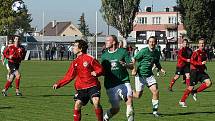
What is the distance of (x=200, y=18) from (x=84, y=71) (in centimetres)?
7172

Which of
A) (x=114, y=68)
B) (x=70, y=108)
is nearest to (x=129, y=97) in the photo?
(x=114, y=68)

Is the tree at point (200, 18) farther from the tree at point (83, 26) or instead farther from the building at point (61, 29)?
the building at point (61, 29)

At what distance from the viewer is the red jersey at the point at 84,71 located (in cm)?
1155

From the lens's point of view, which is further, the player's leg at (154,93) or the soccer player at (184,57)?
the soccer player at (184,57)

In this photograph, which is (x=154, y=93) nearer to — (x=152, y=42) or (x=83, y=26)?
(x=152, y=42)

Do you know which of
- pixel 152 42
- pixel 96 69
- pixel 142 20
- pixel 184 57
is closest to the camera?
pixel 96 69

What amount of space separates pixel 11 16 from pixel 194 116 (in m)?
59.1

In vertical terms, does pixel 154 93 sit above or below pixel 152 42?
below

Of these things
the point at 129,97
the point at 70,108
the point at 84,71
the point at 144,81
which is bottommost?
the point at 70,108

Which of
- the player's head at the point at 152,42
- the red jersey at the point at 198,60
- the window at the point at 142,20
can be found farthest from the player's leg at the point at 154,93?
the window at the point at 142,20

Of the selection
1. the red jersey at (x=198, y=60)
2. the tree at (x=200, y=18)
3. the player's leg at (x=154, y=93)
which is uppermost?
the tree at (x=200, y=18)

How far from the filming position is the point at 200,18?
3221 inches

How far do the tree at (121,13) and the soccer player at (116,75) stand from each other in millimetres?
80355

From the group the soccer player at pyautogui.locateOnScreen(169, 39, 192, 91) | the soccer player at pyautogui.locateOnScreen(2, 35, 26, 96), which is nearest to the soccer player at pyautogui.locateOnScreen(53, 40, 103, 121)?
the soccer player at pyautogui.locateOnScreen(2, 35, 26, 96)
